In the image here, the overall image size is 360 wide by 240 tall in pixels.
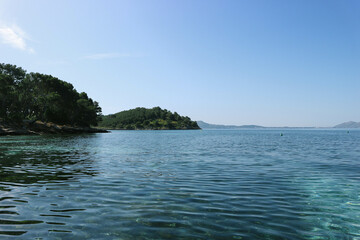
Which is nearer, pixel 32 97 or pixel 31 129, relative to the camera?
pixel 31 129

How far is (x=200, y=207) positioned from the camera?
1052cm

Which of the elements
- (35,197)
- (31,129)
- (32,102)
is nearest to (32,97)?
(32,102)

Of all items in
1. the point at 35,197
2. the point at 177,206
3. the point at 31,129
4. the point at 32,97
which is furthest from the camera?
the point at 32,97

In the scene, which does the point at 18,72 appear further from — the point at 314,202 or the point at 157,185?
the point at 314,202

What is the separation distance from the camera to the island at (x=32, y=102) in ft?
307

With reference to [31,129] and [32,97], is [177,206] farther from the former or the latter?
[32,97]

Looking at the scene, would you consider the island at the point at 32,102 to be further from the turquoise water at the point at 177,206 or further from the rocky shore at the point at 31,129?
the turquoise water at the point at 177,206

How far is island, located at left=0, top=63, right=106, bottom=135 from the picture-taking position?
93.6 metres

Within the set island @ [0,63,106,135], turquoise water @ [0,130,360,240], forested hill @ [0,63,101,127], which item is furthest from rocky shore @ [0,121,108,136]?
turquoise water @ [0,130,360,240]

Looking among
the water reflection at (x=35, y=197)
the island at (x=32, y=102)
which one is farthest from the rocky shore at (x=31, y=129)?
the water reflection at (x=35, y=197)

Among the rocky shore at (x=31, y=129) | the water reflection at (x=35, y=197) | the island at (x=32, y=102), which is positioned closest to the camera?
the water reflection at (x=35, y=197)

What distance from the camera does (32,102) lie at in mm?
109438

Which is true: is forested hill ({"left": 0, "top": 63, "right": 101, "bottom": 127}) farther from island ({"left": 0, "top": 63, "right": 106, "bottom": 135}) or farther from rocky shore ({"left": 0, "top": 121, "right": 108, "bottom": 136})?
rocky shore ({"left": 0, "top": 121, "right": 108, "bottom": 136})

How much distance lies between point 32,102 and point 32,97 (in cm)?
238
